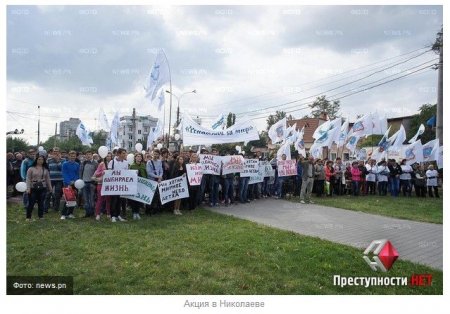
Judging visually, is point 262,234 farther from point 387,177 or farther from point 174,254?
point 387,177

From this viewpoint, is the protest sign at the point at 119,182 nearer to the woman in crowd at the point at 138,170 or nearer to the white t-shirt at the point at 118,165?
the white t-shirt at the point at 118,165

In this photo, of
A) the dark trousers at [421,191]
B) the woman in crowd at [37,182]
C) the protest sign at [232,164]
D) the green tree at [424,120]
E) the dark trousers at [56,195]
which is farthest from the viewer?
the green tree at [424,120]

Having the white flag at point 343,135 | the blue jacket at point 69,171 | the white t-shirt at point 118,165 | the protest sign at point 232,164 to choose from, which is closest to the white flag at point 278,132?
the white flag at point 343,135

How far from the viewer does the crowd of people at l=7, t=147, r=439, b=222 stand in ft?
31.1

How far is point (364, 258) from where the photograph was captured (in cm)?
604

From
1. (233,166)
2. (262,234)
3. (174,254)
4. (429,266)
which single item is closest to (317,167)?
(233,166)

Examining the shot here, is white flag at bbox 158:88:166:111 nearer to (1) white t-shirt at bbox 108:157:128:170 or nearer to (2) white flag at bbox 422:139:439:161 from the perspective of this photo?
(1) white t-shirt at bbox 108:157:128:170

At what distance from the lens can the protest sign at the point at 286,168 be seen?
47.4 ft

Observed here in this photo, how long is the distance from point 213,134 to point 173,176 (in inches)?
78.4

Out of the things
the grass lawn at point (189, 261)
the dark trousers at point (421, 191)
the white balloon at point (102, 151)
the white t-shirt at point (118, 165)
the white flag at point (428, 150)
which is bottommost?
the grass lawn at point (189, 261)

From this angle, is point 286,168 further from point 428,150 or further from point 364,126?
point 428,150

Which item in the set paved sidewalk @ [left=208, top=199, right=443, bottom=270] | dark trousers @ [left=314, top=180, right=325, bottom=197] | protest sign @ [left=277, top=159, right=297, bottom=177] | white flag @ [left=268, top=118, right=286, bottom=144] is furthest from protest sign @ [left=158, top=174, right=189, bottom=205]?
white flag @ [left=268, top=118, right=286, bottom=144]

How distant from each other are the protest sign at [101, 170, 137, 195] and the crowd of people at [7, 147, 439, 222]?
19 cm

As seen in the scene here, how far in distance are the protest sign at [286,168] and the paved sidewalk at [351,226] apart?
6.50ft
